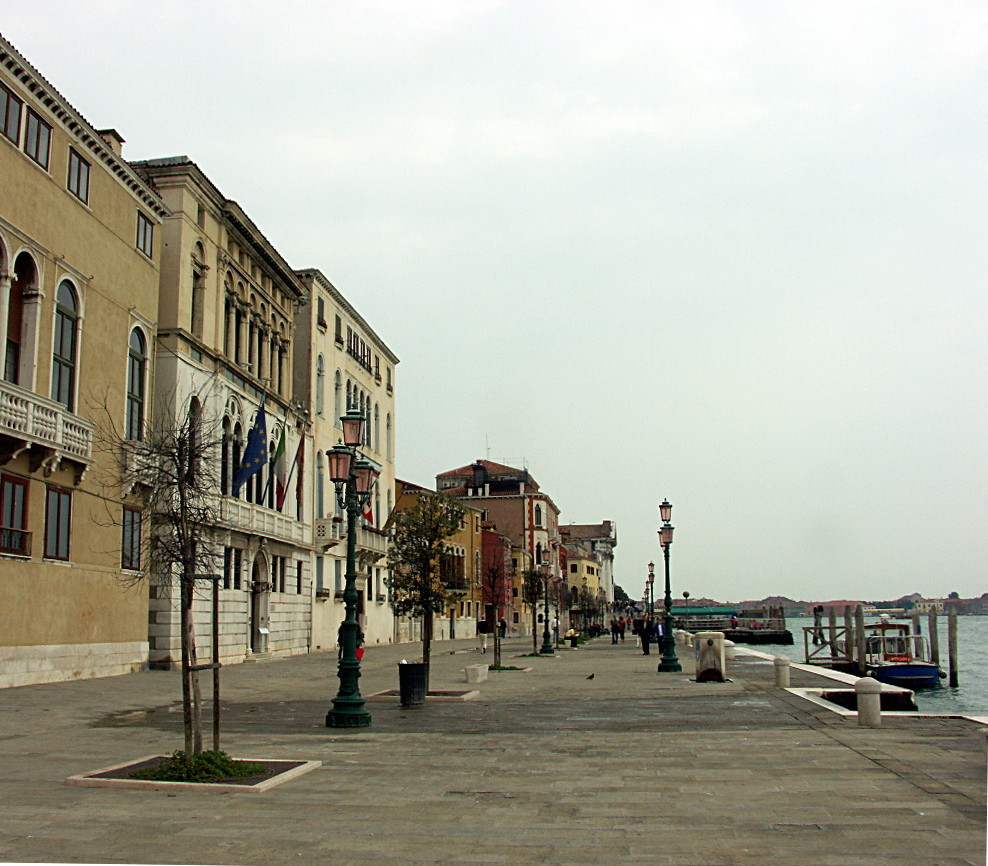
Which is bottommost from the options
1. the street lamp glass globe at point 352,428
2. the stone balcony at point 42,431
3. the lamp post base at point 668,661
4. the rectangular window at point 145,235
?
the lamp post base at point 668,661

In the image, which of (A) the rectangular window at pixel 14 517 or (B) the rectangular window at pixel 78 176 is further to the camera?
(B) the rectangular window at pixel 78 176

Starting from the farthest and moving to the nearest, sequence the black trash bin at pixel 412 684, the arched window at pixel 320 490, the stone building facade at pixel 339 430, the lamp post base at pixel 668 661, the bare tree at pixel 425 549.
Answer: the arched window at pixel 320 490, the stone building facade at pixel 339 430, the lamp post base at pixel 668 661, the bare tree at pixel 425 549, the black trash bin at pixel 412 684

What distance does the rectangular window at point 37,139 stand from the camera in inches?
948

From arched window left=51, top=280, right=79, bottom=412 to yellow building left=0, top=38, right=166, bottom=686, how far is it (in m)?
0.04

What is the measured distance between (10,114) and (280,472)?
21778 millimetres

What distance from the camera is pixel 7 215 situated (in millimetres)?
23109

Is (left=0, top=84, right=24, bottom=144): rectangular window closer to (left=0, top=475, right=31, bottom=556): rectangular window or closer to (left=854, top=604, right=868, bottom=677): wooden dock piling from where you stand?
(left=0, top=475, right=31, bottom=556): rectangular window

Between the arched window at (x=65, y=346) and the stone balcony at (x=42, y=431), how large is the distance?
2.46 feet

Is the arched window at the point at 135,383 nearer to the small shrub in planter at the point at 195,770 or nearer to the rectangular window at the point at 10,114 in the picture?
the rectangular window at the point at 10,114

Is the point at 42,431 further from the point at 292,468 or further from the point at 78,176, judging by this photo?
the point at 292,468

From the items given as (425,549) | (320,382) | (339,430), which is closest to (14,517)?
(425,549)

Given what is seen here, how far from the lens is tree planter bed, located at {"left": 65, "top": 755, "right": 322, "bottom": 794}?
10.0m

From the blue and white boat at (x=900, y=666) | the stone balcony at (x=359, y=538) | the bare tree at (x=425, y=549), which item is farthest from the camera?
the stone balcony at (x=359, y=538)

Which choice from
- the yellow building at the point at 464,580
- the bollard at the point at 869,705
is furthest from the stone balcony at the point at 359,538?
the bollard at the point at 869,705
